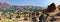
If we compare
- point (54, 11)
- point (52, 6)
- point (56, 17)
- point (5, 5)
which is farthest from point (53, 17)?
point (5, 5)

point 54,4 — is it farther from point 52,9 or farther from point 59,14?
point 59,14

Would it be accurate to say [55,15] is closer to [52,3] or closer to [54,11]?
[54,11]

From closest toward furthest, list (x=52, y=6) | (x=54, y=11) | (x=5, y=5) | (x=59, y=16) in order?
(x=59, y=16)
(x=54, y=11)
(x=52, y=6)
(x=5, y=5)

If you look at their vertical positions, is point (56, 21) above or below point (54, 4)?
below

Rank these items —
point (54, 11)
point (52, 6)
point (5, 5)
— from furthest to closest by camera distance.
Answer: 1. point (5, 5)
2. point (52, 6)
3. point (54, 11)

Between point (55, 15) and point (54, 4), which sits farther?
point (54, 4)

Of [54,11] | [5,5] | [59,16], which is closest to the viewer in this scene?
[59,16]

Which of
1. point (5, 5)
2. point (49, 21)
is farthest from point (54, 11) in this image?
point (5, 5)

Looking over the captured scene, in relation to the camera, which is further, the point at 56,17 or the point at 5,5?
the point at 5,5
